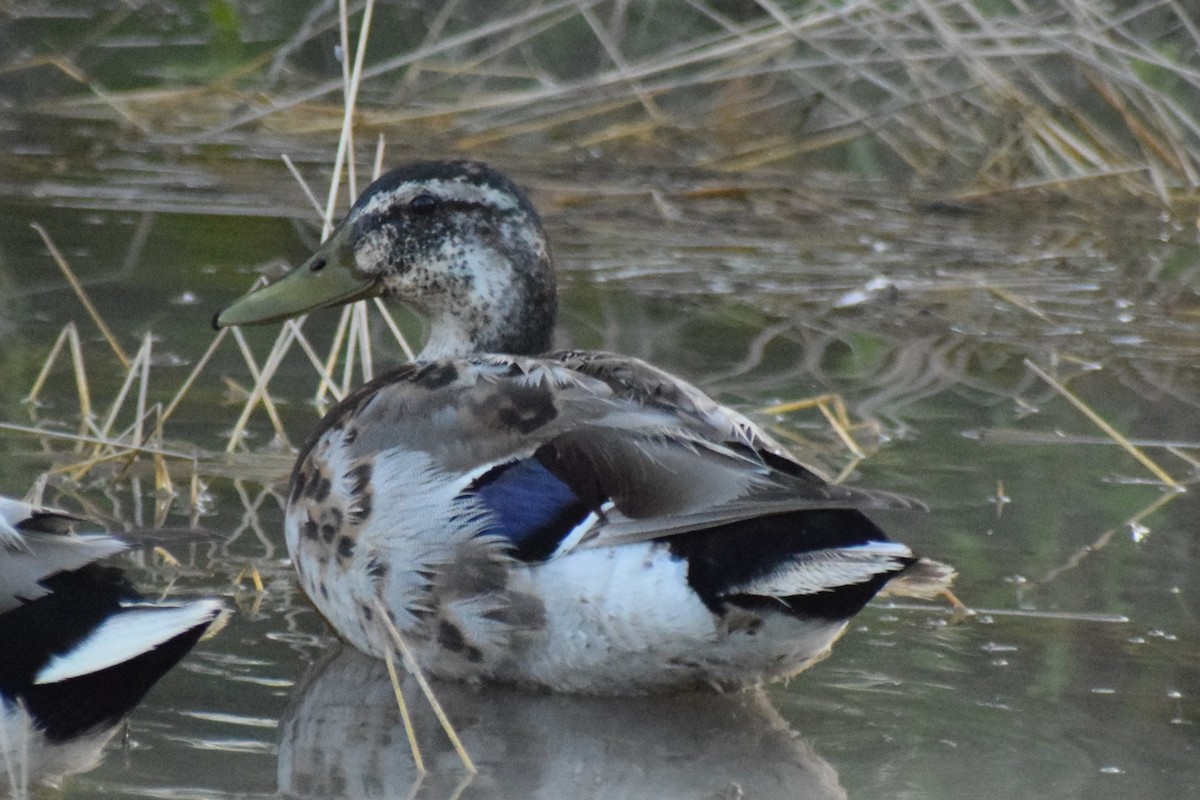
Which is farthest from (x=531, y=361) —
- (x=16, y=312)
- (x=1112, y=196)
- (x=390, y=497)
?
(x=1112, y=196)

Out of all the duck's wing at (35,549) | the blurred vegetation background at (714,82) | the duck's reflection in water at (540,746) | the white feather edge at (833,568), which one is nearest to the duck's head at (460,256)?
the duck's reflection in water at (540,746)

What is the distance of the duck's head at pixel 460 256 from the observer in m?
4.70

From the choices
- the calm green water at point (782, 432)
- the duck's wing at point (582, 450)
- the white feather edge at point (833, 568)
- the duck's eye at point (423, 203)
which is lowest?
the calm green water at point (782, 432)

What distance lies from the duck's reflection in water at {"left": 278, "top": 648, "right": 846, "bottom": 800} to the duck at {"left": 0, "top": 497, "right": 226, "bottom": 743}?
35 cm

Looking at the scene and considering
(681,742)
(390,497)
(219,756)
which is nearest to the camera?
(219,756)

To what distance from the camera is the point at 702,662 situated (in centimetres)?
375

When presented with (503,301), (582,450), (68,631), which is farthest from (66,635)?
(503,301)

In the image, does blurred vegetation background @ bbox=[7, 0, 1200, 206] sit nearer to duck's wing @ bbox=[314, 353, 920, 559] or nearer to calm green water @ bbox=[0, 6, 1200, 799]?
calm green water @ bbox=[0, 6, 1200, 799]

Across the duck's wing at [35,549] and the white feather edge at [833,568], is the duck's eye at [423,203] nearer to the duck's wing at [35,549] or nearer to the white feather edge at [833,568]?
the white feather edge at [833,568]

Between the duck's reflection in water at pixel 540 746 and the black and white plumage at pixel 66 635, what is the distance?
1.15 ft

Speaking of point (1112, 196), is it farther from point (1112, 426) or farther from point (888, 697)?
point (888, 697)

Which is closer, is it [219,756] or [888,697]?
[219,756]

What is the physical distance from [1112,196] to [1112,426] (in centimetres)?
346

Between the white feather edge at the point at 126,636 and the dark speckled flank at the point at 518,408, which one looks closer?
the white feather edge at the point at 126,636
